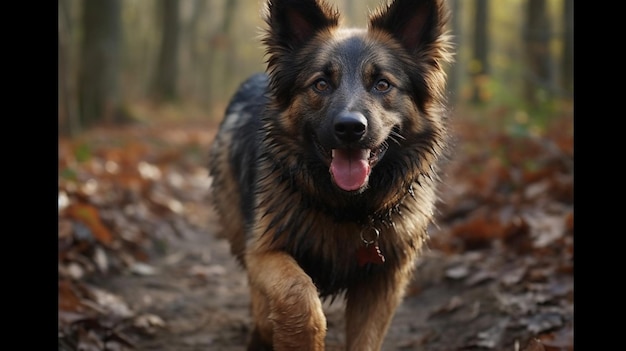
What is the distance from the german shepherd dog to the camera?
4418 millimetres

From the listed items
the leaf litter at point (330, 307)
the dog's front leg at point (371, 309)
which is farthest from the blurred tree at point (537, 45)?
the dog's front leg at point (371, 309)

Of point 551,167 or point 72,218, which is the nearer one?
point 72,218

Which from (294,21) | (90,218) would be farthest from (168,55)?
(294,21)

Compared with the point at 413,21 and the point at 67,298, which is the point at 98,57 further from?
the point at 413,21

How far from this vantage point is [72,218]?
273 inches

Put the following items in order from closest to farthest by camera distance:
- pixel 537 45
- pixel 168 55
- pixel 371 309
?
pixel 371 309 → pixel 537 45 → pixel 168 55

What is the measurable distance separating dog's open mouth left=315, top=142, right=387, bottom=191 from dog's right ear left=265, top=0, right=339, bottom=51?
1.00 metres

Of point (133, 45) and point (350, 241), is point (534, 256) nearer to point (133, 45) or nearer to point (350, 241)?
point (350, 241)

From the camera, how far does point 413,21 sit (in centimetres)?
485

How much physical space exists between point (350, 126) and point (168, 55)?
22412mm

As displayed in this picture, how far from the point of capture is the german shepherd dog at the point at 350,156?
4.42m

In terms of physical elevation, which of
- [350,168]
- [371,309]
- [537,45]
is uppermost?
[537,45]
